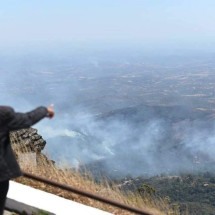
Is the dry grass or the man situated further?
the dry grass

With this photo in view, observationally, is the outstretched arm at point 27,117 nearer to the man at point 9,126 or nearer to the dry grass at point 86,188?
the man at point 9,126

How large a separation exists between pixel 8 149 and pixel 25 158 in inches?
155

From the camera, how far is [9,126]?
3672 mm

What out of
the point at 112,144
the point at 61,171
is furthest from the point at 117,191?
the point at 112,144

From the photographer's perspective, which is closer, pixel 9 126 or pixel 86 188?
pixel 9 126

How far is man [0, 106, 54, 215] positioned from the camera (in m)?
3.65

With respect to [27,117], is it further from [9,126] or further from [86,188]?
[86,188]

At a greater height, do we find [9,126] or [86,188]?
[9,126]

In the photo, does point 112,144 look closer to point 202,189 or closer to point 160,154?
point 160,154

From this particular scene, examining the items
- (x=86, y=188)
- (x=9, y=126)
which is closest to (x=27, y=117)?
(x=9, y=126)

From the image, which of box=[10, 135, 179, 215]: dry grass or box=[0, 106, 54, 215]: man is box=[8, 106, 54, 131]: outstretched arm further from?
box=[10, 135, 179, 215]: dry grass

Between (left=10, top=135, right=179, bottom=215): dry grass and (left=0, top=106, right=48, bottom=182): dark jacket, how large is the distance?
270 centimetres

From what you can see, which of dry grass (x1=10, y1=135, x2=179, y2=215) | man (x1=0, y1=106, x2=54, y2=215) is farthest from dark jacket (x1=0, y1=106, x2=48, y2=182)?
dry grass (x1=10, y1=135, x2=179, y2=215)

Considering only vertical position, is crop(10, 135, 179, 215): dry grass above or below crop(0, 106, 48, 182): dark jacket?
below
